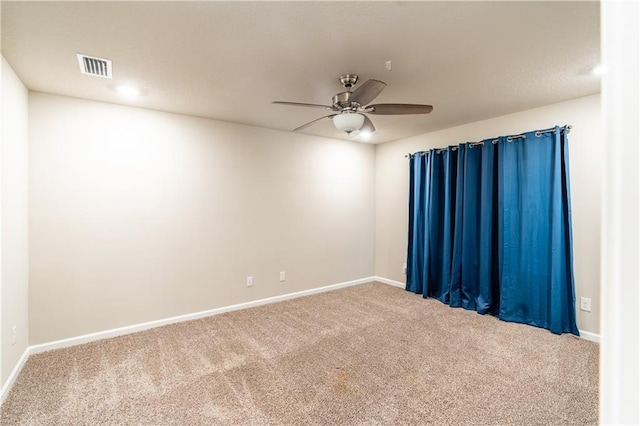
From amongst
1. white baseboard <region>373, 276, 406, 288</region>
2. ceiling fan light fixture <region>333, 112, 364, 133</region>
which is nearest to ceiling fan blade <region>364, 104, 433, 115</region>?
ceiling fan light fixture <region>333, 112, 364, 133</region>

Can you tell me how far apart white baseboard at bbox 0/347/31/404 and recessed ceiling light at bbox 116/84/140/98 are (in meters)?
2.36

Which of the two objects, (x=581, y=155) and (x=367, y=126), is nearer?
(x=367, y=126)

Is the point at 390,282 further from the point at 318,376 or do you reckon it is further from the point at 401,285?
the point at 318,376

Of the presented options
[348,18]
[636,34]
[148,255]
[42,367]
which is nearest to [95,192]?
[148,255]

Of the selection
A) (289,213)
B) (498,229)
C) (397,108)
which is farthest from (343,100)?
(498,229)

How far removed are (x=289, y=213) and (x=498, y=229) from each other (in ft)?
8.49

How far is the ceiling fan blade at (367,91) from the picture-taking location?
2153mm

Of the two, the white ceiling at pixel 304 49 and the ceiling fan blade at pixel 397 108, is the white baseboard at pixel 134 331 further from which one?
the ceiling fan blade at pixel 397 108

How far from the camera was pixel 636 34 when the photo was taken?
38cm

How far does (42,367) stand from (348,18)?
3452 mm

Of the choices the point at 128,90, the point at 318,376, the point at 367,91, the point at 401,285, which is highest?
the point at 128,90

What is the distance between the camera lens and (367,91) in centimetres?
227

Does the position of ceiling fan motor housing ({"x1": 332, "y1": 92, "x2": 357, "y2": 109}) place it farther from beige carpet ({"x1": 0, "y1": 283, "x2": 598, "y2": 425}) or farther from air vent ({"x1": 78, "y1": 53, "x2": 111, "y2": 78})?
beige carpet ({"x1": 0, "y1": 283, "x2": 598, "y2": 425})

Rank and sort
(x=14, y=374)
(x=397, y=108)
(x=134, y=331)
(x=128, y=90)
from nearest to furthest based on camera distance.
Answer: (x=14, y=374) → (x=397, y=108) → (x=128, y=90) → (x=134, y=331)
